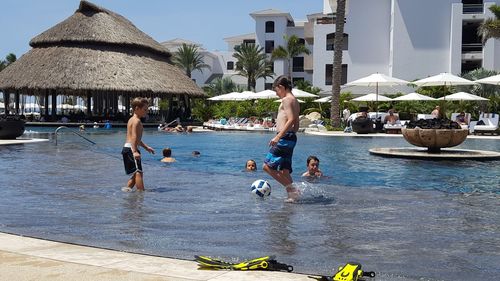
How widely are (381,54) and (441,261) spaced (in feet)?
142

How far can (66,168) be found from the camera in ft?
43.4

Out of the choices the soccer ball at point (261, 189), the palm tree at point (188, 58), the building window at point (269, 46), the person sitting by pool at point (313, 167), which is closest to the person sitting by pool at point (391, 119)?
the person sitting by pool at point (313, 167)

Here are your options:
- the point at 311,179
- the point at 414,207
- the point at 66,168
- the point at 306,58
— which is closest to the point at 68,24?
the point at 306,58

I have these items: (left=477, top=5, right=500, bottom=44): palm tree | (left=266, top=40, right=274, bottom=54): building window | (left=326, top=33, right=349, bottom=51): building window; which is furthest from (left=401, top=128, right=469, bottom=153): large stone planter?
(left=266, top=40, right=274, bottom=54): building window

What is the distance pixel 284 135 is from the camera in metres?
7.96

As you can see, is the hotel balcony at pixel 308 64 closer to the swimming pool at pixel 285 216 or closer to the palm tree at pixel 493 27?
the palm tree at pixel 493 27

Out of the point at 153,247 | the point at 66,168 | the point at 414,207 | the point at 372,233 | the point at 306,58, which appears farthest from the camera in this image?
the point at 306,58

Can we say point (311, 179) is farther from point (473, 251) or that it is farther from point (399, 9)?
point (399, 9)

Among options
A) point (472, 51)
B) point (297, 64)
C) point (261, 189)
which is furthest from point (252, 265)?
point (297, 64)

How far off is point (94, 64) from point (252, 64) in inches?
1020

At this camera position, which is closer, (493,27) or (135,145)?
(135,145)

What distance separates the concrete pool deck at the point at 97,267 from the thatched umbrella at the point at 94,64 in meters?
35.0

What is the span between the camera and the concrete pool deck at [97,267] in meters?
4.17

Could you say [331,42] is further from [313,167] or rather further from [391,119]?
[313,167]
